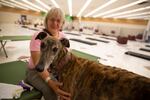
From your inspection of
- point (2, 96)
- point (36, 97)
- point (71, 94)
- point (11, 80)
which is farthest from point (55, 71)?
point (11, 80)

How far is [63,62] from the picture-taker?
1.59 meters

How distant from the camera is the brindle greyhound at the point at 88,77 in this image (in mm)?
1076

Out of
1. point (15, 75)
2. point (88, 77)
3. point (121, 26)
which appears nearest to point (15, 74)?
point (15, 75)

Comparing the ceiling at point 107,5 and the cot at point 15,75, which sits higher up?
the ceiling at point 107,5

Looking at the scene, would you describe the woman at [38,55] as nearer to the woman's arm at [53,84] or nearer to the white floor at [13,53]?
the woman's arm at [53,84]

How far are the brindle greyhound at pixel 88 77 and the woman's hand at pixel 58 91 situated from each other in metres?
0.05

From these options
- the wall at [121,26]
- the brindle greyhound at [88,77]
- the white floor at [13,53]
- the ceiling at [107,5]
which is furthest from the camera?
the wall at [121,26]

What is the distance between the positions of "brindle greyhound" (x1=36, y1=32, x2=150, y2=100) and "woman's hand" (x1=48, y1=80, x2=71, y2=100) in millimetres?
49

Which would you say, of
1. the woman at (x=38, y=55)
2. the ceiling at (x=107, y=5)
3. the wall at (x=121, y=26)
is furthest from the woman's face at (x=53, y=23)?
the wall at (x=121, y=26)

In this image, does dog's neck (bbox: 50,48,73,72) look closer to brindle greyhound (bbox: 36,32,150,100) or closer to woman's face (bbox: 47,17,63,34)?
brindle greyhound (bbox: 36,32,150,100)

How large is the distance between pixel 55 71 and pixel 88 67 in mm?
413

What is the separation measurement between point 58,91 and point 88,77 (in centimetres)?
41

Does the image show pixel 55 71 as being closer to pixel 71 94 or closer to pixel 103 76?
pixel 71 94

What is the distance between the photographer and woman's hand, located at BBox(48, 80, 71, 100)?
1.50 m
